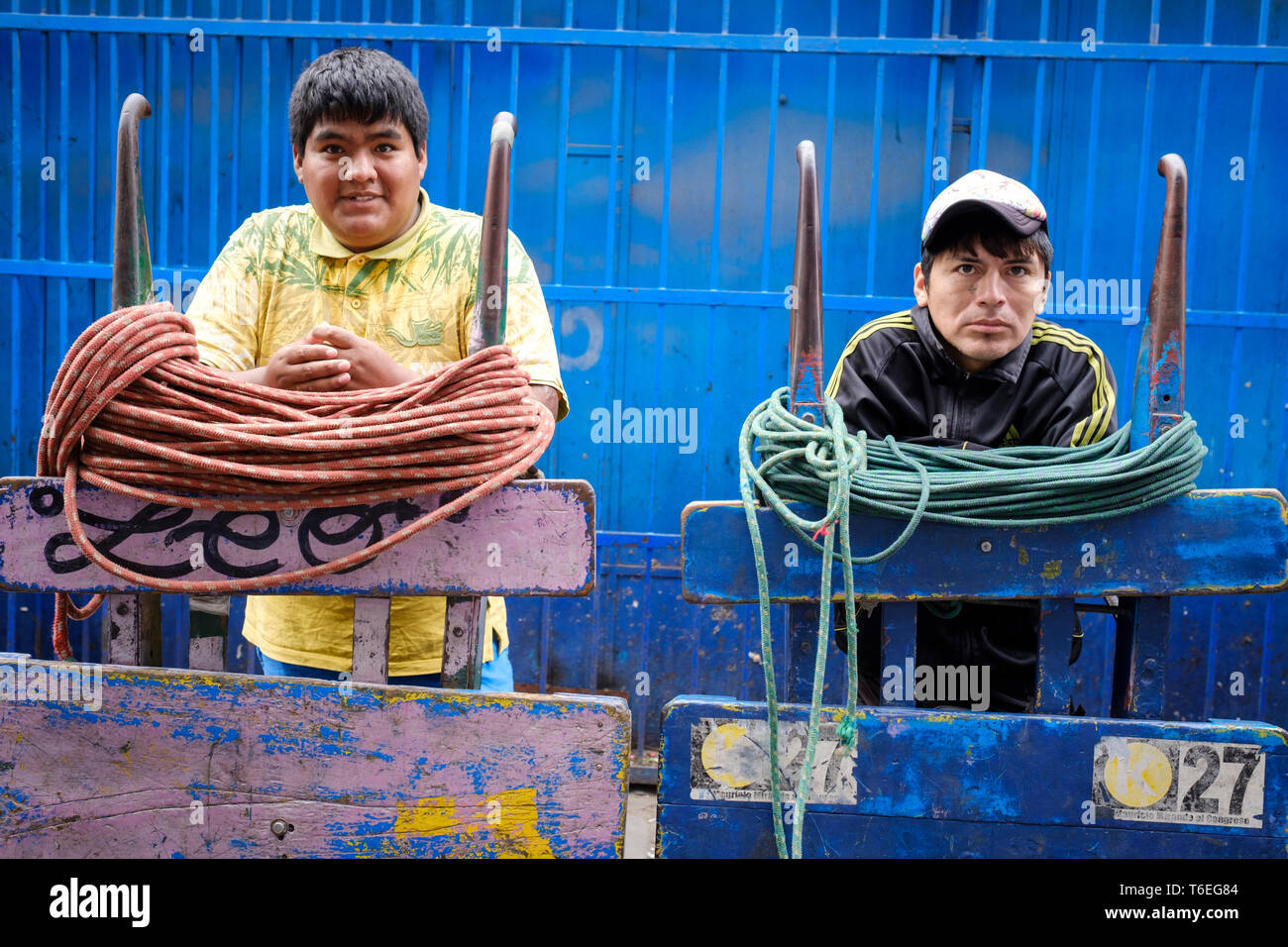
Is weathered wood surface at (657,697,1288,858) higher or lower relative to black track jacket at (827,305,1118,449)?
lower

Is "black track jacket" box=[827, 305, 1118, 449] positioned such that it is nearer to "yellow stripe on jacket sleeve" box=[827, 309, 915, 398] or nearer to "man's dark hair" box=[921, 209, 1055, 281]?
"yellow stripe on jacket sleeve" box=[827, 309, 915, 398]

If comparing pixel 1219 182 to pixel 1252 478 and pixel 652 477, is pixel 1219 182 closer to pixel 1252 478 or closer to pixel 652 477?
pixel 1252 478

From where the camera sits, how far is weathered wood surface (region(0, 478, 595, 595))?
64.3 inches

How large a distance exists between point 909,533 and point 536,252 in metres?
2.58

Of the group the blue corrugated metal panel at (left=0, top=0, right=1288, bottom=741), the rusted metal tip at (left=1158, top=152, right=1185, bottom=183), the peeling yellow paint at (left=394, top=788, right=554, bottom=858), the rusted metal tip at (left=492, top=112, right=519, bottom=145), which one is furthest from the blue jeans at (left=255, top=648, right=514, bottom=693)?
the blue corrugated metal panel at (left=0, top=0, right=1288, bottom=741)


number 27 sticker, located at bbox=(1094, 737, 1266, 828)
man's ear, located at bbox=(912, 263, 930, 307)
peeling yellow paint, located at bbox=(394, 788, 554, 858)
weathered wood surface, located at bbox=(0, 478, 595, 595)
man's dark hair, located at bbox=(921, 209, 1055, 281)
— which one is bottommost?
peeling yellow paint, located at bbox=(394, 788, 554, 858)

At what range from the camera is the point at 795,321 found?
5.38 feet

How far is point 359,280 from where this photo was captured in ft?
6.33

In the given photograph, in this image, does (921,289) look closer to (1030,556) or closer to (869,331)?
(869,331)

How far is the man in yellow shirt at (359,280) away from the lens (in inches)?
72.9

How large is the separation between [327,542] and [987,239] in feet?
4.54

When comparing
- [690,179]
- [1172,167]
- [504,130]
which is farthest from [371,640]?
[690,179]

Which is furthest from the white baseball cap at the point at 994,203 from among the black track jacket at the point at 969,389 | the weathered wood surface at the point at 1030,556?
the weathered wood surface at the point at 1030,556

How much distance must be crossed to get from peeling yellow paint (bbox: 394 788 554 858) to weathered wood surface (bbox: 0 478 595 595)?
35 cm
